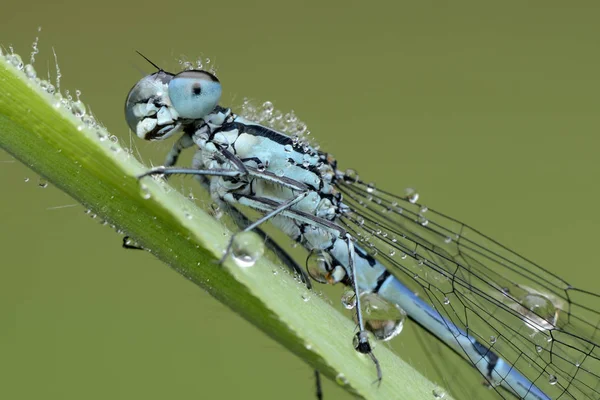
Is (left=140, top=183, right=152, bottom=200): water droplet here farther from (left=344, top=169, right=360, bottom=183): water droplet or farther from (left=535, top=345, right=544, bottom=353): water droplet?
(left=535, top=345, right=544, bottom=353): water droplet

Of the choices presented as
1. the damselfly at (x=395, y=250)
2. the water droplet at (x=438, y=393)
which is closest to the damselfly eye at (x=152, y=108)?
the damselfly at (x=395, y=250)

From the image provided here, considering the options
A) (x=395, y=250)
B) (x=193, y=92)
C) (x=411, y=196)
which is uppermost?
(x=411, y=196)

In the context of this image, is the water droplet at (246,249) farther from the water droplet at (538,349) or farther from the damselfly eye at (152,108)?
the water droplet at (538,349)

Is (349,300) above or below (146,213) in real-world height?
above

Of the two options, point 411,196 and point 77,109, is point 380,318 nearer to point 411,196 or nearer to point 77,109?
point 411,196

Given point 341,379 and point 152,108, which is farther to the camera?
point 152,108

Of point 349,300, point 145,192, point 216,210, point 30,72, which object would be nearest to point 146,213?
point 145,192

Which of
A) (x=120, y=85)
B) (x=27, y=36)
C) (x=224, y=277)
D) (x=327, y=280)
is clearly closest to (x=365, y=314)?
(x=327, y=280)
